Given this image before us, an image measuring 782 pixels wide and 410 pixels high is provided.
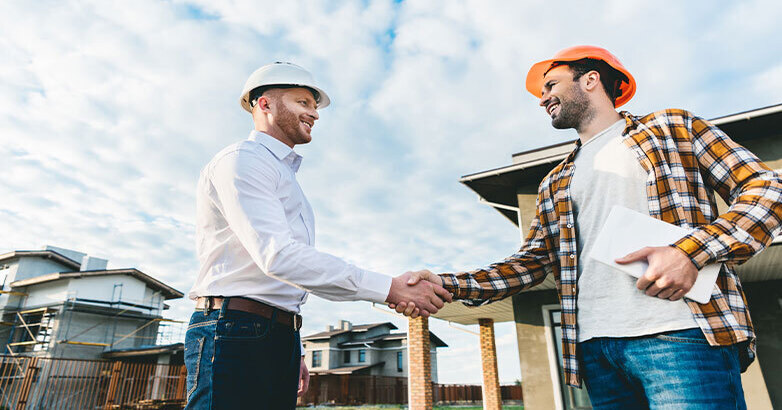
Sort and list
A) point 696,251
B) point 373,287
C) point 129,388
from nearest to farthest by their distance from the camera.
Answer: point 696,251, point 373,287, point 129,388

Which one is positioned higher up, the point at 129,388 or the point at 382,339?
the point at 382,339

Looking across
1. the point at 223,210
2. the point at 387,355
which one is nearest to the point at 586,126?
the point at 223,210

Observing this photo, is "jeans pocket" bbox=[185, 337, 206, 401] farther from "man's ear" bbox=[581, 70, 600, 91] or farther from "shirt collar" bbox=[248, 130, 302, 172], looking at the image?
"man's ear" bbox=[581, 70, 600, 91]

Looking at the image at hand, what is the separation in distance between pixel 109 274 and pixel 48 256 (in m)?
6.54

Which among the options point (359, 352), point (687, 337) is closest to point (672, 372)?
point (687, 337)

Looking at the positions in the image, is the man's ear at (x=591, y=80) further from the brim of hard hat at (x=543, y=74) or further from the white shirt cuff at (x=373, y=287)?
the white shirt cuff at (x=373, y=287)

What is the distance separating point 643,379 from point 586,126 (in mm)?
1307

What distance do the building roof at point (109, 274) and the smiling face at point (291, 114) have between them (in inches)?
1265

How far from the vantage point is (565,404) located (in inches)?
346

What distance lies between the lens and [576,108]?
2.34 metres

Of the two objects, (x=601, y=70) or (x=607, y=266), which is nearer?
(x=607, y=266)

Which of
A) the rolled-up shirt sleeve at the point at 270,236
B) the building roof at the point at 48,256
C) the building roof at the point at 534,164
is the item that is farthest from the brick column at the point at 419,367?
the building roof at the point at 48,256

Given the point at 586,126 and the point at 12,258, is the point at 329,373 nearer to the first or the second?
the point at 12,258

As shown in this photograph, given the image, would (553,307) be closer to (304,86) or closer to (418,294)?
(418,294)
